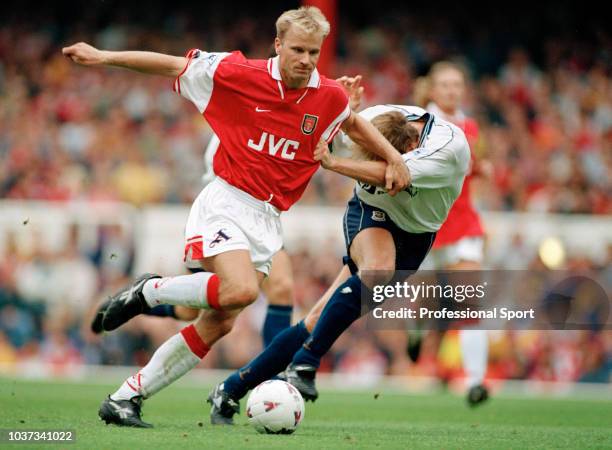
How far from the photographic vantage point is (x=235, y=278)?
18.6 ft

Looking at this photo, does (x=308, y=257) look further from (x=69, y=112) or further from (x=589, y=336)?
(x=69, y=112)

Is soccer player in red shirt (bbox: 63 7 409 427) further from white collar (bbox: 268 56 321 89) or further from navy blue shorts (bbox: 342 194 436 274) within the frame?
navy blue shorts (bbox: 342 194 436 274)

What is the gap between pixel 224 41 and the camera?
19.7 meters

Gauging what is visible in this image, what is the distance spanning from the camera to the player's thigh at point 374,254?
22.2 feet

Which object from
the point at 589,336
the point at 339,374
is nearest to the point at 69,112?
the point at 339,374

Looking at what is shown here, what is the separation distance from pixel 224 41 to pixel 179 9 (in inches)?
54.0

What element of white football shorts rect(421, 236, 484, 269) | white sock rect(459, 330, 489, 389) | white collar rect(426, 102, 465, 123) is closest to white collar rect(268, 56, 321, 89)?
white collar rect(426, 102, 465, 123)

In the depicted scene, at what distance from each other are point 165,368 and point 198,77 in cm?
159

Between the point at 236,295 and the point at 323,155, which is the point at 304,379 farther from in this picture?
the point at 323,155

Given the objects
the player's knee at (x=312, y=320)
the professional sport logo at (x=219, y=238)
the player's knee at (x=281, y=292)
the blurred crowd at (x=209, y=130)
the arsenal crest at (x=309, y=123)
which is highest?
the blurred crowd at (x=209, y=130)

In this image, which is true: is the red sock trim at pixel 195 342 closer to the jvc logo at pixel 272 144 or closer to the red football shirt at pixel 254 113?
the red football shirt at pixel 254 113

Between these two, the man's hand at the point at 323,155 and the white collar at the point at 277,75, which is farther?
the man's hand at the point at 323,155

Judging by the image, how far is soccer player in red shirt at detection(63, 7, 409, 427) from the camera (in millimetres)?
5797

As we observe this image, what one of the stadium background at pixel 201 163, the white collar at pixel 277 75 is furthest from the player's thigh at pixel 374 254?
the stadium background at pixel 201 163
